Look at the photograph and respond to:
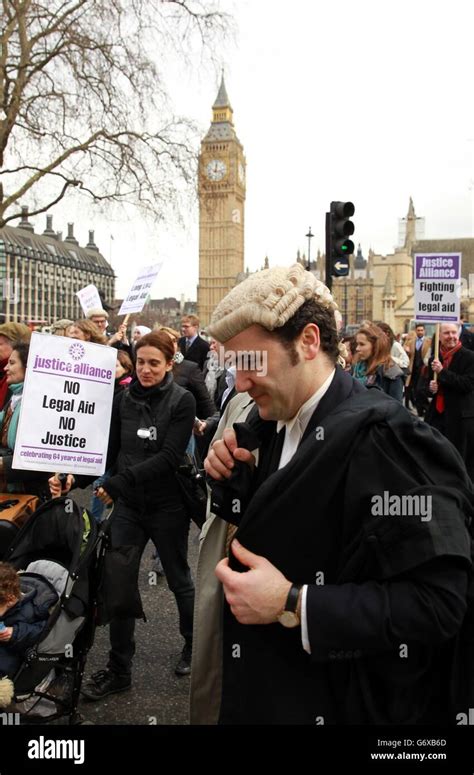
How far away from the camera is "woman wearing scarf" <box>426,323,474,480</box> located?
676cm

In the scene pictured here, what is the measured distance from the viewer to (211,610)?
174 centimetres

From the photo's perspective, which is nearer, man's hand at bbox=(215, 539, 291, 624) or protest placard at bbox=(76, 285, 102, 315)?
man's hand at bbox=(215, 539, 291, 624)

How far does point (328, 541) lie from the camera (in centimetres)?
144

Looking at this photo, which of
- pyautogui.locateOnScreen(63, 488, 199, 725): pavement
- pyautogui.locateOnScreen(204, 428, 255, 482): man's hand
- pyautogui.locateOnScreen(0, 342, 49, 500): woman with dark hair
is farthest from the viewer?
pyautogui.locateOnScreen(0, 342, 49, 500): woman with dark hair

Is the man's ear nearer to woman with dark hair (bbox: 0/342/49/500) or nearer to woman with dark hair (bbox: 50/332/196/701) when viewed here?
woman with dark hair (bbox: 50/332/196/701)

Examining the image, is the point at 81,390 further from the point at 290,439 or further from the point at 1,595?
the point at 290,439

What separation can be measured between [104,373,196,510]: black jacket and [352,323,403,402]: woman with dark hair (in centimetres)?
284

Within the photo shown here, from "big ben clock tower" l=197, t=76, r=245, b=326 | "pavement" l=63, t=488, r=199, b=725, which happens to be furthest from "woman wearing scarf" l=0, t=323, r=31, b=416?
"big ben clock tower" l=197, t=76, r=245, b=326

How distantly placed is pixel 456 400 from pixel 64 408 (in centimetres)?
478

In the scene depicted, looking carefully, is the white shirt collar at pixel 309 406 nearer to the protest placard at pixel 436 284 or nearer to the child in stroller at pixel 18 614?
the child in stroller at pixel 18 614

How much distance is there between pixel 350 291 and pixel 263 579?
108 m

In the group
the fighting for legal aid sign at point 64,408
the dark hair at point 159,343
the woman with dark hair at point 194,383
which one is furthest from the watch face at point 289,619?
→ the woman with dark hair at point 194,383

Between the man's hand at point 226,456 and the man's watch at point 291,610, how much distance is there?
37cm

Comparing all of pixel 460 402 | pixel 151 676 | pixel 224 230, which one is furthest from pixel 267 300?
pixel 224 230
